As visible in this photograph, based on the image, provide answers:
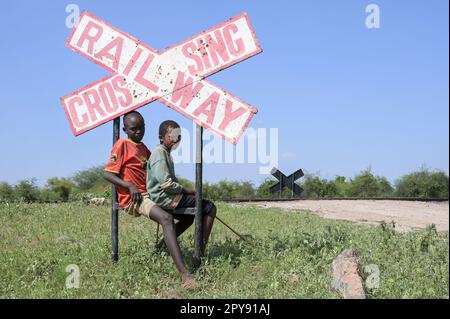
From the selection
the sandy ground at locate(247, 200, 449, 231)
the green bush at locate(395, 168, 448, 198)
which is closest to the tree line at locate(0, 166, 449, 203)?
the green bush at locate(395, 168, 448, 198)

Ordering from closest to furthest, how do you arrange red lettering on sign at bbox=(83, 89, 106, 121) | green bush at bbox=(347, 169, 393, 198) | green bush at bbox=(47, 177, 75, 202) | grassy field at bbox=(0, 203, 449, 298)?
1. grassy field at bbox=(0, 203, 449, 298)
2. red lettering on sign at bbox=(83, 89, 106, 121)
3. green bush at bbox=(47, 177, 75, 202)
4. green bush at bbox=(347, 169, 393, 198)

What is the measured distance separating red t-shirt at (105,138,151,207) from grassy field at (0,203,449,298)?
2.85 ft

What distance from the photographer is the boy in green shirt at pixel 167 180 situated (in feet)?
20.8

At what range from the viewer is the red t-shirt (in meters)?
6.66

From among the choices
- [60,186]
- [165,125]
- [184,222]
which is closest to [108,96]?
[165,125]

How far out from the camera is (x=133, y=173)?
22.1 ft

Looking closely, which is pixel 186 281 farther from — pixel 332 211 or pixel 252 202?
pixel 252 202

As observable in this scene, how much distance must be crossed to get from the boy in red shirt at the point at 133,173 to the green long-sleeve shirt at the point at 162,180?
116 millimetres

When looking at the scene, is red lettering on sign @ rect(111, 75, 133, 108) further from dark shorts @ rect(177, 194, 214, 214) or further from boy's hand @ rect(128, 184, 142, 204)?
dark shorts @ rect(177, 194, 214, 214)

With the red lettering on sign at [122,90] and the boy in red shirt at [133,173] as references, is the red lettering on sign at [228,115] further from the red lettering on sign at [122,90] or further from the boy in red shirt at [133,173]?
the red lettering on sign at [122,90]

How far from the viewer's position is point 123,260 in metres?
7.08

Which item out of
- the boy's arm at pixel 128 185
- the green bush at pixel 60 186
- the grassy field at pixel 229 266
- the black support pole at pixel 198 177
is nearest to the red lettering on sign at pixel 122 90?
the boy's arm at pixel 128 185

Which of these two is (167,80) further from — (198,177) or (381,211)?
(381,211)

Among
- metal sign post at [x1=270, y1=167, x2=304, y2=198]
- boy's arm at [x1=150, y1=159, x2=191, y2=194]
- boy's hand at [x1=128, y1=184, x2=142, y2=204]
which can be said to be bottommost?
boy's hand at [x1=128, y1=184, x2=142, y2=204]
